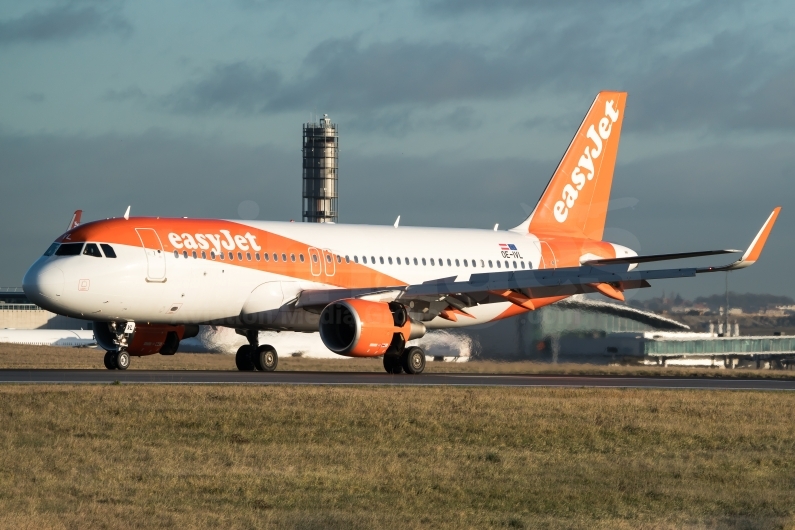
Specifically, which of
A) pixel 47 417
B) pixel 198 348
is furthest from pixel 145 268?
pixel 198 348

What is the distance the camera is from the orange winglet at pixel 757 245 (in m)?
33.5

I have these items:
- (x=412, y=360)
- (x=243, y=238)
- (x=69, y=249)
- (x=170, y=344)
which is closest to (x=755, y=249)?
(x=412, y=360)

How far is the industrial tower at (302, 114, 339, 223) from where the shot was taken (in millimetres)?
Answer: 117188

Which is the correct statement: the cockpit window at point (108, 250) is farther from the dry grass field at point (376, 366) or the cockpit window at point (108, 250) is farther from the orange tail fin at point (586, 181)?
the orange tail fin at point (586, 181)

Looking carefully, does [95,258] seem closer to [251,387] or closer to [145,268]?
[145,268]

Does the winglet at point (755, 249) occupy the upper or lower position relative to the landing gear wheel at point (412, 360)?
upper

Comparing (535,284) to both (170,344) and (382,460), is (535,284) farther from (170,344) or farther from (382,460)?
(382,460)

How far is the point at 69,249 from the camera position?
3083 centimetres

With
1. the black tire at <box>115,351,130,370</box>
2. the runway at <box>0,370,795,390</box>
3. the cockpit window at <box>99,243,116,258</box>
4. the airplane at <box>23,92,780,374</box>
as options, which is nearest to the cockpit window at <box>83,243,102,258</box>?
the airplane at <box>23,92,780,374</box>

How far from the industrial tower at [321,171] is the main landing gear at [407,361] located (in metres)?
82.5

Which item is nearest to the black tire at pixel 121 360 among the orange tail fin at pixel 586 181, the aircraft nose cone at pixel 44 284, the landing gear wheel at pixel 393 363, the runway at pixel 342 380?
the runway at pixel 342 380

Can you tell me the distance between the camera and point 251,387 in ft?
83.8

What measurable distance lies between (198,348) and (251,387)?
125 ft

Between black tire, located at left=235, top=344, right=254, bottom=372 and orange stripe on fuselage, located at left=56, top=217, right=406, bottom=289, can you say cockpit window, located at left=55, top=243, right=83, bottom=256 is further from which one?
black tire, located at left=235, top=344, right=254, bottom=372
